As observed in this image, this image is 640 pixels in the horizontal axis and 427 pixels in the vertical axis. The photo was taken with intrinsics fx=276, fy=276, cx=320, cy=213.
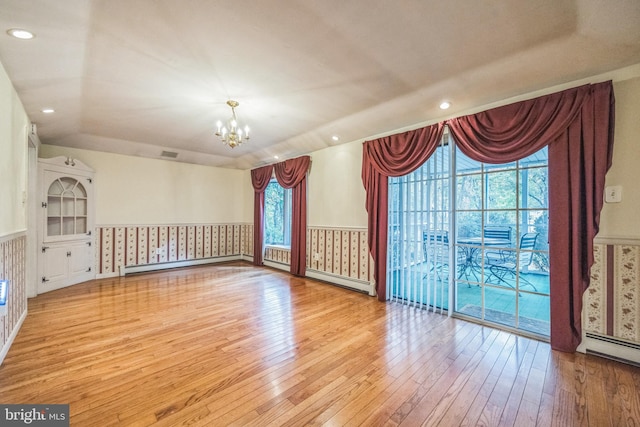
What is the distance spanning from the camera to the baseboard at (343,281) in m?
4.20

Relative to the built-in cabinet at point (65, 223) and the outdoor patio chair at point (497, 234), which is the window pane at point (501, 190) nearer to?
the outdoor patio chair at point (497, 234)

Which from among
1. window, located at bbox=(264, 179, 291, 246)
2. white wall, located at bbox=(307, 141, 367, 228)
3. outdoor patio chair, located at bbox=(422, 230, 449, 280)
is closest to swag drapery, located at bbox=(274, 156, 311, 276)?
white wall, located at bbox=(307, 141, 367, 228)

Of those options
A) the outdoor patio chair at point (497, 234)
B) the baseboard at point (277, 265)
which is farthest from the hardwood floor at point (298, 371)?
Result: the baseboard at point (277, 265)

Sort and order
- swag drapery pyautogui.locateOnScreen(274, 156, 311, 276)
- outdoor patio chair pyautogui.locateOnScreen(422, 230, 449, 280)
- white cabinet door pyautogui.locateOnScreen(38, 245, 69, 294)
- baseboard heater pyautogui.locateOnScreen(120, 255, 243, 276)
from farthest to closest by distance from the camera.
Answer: baseboard heater pyautogui.locateOnScreen(120, 255, 243, 276), swag drapery pyautogui.locateOnScreen(274, 156, 311, 276), white cabinet door pyautogui.locateOnScreen(38, 245, 69, 294), outdoor patio chair pyautogui.locateOnScreen(422, 230, 449, 280)

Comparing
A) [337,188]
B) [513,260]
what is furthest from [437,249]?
[337,188]

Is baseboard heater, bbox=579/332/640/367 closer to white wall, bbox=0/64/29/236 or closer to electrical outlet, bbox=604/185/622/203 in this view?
electrical outlet, bbox=604/185/622/203

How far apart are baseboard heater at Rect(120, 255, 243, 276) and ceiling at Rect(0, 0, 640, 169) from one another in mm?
2909

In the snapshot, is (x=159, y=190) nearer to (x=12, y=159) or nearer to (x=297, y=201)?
(x=297, y=201)

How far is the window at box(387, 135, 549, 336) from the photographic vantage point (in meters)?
2.84

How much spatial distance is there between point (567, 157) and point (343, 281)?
321cm

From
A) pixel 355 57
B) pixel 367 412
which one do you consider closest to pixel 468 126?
pixel 355 57

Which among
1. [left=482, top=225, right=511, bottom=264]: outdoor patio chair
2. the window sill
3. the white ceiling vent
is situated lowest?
the window sill

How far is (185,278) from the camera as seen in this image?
5.05m

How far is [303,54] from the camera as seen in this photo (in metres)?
2.22
